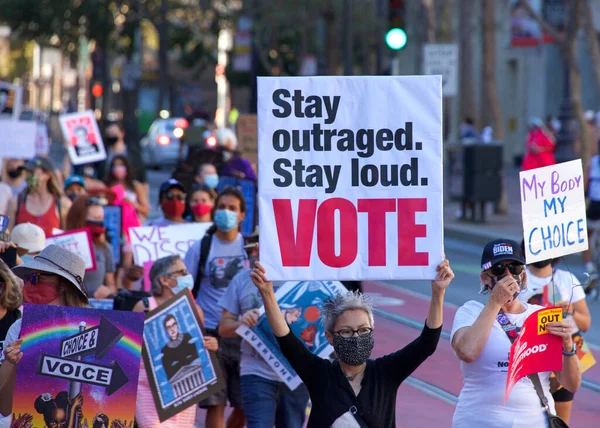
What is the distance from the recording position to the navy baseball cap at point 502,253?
210 inches

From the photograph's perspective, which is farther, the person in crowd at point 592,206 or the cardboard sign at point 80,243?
the person in crowd at point 592,206

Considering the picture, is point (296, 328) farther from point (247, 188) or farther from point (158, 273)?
point (247, 188)

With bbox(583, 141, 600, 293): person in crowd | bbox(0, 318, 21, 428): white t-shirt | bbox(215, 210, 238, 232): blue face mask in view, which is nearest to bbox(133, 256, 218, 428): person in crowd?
bbox(215, 210, 238, 232): blue face mask

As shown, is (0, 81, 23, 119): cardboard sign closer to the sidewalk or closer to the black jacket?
the sidewalk

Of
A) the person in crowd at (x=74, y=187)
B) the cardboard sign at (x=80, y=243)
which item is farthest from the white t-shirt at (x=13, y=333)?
the person in crowd at (x=74, y=187)

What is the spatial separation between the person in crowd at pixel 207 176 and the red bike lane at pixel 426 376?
2157 mm

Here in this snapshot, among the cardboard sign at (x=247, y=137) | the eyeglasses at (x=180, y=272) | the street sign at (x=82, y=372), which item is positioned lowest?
the street sign at (x=82, y=372)

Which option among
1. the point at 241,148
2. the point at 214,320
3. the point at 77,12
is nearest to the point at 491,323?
the point at 214,320

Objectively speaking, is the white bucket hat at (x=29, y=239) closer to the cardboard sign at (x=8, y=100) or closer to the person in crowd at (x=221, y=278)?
the person in crowd at (x=221, y=278)

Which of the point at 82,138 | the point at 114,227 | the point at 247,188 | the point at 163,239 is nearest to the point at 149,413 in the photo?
the point at 163,239

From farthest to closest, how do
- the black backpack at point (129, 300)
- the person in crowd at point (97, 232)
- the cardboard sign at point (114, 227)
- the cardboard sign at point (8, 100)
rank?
the cardboard sign at point (8, 100), the cardboard sign at point (114, 227), the person in crowd at point (97, 232), the black backpack at point (129, 300)

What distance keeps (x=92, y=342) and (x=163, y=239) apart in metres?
4.92

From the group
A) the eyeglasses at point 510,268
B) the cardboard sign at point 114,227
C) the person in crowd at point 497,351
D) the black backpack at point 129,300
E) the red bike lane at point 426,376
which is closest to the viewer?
the person in crowd at point 497,351

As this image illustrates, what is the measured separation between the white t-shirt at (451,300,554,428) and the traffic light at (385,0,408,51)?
12089 millimetres
